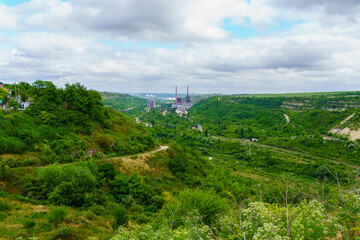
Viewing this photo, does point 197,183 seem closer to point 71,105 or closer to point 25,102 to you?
point 71,105

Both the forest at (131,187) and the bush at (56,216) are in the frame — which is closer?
the forest at (131,187)

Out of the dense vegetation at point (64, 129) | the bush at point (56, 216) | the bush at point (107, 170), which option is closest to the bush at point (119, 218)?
the bush at point (56, 216)

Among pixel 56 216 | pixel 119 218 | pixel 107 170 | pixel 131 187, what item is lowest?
pixel 131 187

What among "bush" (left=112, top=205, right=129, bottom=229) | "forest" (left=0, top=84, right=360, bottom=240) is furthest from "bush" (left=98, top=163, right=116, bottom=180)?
"bush" (left=112, top=205, right=129, bottom=229)

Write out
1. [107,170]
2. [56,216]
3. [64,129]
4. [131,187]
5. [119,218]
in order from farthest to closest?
1. [64,129]
2. [107,170]
3. [131,187]
4. [119,218]
5. [56,216]

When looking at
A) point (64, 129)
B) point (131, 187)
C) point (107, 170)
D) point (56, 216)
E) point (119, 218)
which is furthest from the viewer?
point (64, 129)

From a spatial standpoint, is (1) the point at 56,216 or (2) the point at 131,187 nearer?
(1) the point at 56,216

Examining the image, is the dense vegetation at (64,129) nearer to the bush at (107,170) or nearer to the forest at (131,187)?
the forest at (131,187)

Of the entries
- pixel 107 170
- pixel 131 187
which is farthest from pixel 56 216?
pixel 107 170

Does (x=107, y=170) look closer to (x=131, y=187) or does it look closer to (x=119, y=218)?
(x=131, y=187)
